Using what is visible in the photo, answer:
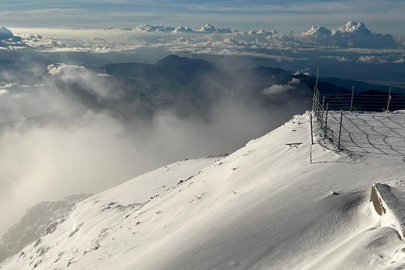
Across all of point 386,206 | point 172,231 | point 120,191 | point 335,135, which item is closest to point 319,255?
point 386,206

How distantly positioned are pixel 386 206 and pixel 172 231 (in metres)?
8.87

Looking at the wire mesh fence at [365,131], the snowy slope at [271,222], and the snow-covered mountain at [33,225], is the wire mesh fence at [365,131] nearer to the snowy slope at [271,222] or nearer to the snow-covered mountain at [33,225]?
the snowy slope at [271,222]

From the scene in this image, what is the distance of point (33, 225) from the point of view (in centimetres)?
4312

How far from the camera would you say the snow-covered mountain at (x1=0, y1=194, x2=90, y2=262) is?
39625 millimetres

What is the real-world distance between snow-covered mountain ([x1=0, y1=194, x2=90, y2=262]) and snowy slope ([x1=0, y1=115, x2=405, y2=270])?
69.0ft

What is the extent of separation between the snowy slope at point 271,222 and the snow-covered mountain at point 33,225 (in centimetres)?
2103

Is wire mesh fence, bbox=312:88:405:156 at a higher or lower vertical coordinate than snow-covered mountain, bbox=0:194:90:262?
higher

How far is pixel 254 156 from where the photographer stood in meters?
20.2

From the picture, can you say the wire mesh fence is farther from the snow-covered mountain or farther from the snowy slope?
the snow-covered mountain

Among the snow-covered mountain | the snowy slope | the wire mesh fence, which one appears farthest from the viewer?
the snow-covered mountain

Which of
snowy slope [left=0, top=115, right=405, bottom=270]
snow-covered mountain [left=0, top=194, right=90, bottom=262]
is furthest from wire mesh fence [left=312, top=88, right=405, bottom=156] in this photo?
snow-covered mountain [left=0, top=194, right=90, bottom=262]

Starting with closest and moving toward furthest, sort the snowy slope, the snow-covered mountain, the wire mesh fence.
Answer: the snowy slope → the wire mesh fence → the snow-covered mountain

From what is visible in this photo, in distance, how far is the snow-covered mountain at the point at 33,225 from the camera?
39625 mm

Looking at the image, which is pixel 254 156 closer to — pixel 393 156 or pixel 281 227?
pixel 393 156
